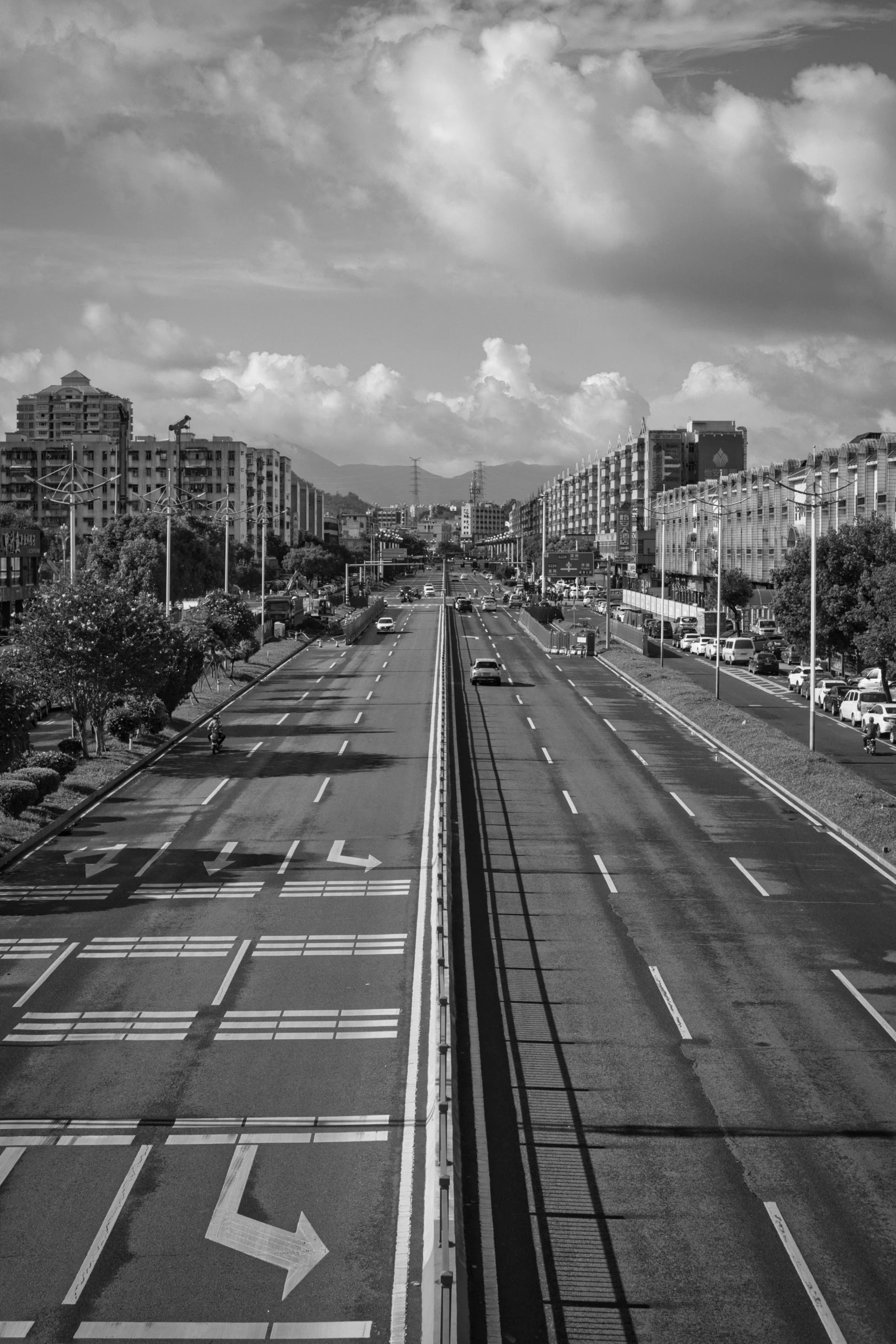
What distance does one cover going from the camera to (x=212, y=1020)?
20250 mm

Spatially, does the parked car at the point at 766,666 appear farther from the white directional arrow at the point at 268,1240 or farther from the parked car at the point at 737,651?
the white directional arrow at the point at 268,1240

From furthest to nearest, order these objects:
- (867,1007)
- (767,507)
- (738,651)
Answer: (767,507)
(738,651)
(867,1007)

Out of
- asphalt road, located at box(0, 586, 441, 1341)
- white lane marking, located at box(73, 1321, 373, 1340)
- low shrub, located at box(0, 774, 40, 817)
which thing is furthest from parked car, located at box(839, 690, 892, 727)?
white lane marking, located at box(73, 1321, 373, 1340)

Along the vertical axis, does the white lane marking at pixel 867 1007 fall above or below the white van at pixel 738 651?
below

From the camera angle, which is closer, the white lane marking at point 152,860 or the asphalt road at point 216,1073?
the asphalt road at point 216,1073

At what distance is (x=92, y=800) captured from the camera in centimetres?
3753

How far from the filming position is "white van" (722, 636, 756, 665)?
80.9 metres

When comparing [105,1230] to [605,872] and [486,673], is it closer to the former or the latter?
[605,872]

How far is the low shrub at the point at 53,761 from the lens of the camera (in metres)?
39.1

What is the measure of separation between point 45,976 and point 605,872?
42.0 ft

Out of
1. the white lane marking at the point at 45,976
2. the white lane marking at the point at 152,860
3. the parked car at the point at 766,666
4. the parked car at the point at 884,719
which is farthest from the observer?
the parked car at the point at 766,666

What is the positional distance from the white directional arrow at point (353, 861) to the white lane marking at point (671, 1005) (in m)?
8.88

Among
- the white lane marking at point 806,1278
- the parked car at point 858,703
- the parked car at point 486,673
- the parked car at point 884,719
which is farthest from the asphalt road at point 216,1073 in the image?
the parked car at point 486,673

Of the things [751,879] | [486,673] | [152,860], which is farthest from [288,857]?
[486,673]
